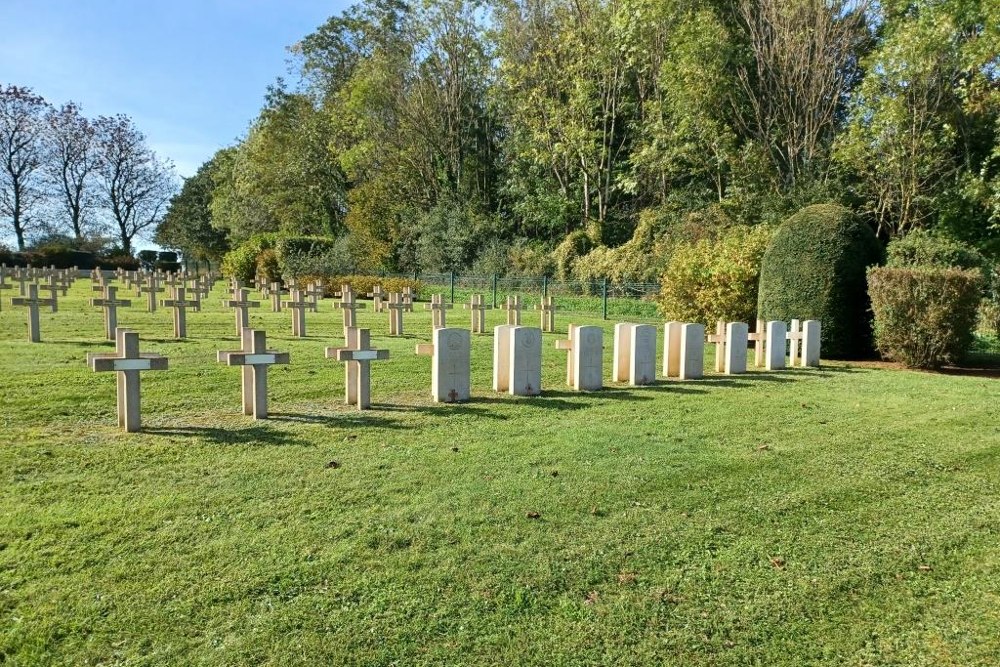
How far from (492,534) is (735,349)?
6835 millimetres

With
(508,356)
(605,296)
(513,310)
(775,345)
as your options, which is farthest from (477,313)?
(508,356)

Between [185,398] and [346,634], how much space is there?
5.04 meters

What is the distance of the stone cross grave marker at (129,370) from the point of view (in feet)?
18.5

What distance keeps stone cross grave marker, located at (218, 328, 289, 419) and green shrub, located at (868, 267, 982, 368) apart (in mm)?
9248

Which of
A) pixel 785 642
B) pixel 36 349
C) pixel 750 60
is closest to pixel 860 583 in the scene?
pixel 785 642

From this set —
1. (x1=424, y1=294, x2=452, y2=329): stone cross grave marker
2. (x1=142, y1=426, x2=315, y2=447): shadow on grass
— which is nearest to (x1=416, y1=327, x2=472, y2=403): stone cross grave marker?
(x1=142, y1=426, x2=315, y2=447): shadow on grass

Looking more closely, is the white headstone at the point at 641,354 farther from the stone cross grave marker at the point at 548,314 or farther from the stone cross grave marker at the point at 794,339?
the stone cross grave marker at the point at 548,314

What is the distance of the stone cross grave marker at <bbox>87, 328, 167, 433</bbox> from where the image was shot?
222 inches

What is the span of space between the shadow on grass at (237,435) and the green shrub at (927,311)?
9.32m

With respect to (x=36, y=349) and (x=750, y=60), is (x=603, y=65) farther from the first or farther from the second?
(x=36, y=349)

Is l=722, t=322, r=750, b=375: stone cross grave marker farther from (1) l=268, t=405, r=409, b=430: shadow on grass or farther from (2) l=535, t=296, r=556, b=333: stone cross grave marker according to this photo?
(2) l=535, t=296, r=556, b=333: stone cross grave marker

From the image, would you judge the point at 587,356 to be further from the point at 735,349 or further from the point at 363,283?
the point at 363,283

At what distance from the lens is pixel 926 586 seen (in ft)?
11.0

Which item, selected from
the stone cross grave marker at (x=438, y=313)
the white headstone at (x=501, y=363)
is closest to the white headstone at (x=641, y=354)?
the white headstone at (x=501, y=363)
